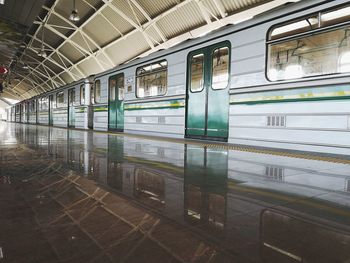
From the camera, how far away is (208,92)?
758 cm

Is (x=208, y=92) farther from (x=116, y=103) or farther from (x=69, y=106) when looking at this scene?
(x=69, y=106)

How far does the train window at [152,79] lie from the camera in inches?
368

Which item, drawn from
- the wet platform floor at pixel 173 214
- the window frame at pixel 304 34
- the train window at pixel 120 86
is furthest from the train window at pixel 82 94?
the wet platform floor at pixel 173 214

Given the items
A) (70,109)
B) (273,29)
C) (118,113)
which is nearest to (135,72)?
(118,113)

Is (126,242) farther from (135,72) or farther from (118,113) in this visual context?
(118,113)

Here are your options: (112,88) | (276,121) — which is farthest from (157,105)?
(276,121)

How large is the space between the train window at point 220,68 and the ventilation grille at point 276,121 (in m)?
1.61

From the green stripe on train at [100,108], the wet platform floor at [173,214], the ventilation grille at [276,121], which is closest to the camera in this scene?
the wet platform floor at [173,214]

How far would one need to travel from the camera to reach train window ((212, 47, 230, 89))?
7.15 metres

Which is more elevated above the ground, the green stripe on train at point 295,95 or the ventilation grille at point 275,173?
the green stripe on train at point 295,95

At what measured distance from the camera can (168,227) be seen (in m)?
1.77

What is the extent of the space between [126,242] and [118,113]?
36.5 feet

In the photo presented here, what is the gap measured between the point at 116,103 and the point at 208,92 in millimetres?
5955

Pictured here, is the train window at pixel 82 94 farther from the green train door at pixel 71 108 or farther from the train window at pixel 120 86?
the train window at pixel 120 86
